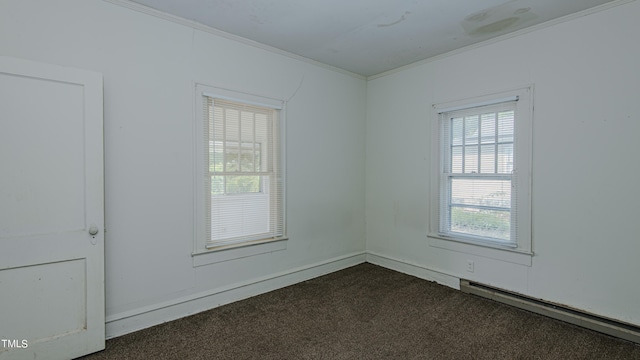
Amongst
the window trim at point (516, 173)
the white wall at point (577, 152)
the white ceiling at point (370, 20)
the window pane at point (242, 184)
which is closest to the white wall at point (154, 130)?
the white ceiling at point (370, 20)

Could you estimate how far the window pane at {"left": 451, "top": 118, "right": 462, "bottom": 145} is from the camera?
350cm

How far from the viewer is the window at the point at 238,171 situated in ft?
9.61

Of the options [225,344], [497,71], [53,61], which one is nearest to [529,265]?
[497,71]

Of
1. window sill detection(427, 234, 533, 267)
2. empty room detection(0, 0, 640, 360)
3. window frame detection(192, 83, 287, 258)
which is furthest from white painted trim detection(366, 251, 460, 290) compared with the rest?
window frame detection(192, 83, 287, 258)

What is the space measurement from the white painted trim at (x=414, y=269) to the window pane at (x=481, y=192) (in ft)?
2.78

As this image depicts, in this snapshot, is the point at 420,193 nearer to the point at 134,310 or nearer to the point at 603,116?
the point at 603,116

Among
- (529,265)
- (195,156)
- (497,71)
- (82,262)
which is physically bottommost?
(529,265)

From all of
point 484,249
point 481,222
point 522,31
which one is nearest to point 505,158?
point 481,222

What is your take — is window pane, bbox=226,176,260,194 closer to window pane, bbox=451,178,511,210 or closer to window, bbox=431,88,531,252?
window, bbox=431,88,531,252

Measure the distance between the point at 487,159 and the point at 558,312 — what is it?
1509 mm

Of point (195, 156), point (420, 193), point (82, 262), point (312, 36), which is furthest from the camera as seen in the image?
point (420, 193)

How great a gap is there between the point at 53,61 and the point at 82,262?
1425 millimetres

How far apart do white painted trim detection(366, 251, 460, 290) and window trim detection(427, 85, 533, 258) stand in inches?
Result: 13.1

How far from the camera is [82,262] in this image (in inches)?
85.7
